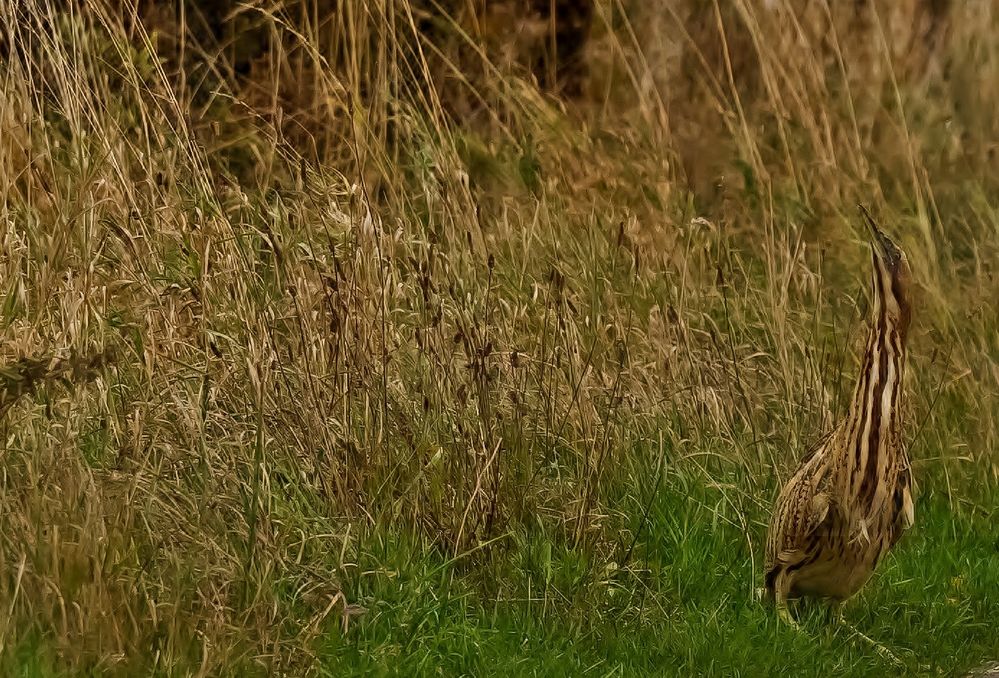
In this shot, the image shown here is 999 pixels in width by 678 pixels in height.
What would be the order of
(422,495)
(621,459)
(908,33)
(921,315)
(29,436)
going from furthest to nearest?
1. (908,33)
2. (921,315)
3. (621,459)
4. (422,495)
5. (29,436)

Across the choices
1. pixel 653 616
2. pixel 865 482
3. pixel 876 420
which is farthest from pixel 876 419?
pixel 653 616

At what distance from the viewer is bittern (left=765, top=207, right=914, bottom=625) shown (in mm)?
5664

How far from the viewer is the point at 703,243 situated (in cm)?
781

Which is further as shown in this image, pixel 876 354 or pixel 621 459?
pixel 621 459

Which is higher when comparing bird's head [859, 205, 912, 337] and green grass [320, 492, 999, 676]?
bird's head [859, 205, 912, 337]

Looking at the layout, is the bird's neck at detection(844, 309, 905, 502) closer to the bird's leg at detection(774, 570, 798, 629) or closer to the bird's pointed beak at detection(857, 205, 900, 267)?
the bird's pointed beak at detection(857, 205, 900, 267)

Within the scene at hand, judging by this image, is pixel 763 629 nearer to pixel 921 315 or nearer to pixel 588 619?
pixel 588 619

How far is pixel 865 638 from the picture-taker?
5.76 m

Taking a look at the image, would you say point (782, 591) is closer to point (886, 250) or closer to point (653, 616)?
point (653, 616)

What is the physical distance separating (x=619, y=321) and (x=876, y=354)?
133 centimetres

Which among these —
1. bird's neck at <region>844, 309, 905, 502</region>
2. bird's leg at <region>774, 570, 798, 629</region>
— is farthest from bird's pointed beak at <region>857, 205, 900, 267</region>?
bird's leg at <region>774, 570, 798, 629</region>

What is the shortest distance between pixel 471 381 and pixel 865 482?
1336mm

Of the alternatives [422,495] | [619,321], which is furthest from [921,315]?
[422,495]

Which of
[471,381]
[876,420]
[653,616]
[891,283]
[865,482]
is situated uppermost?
[891,283]
